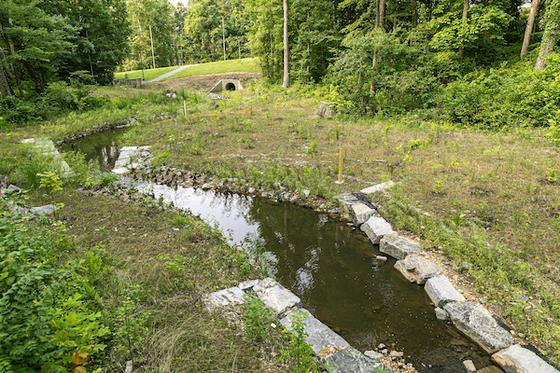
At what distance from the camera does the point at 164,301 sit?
3.96 metres

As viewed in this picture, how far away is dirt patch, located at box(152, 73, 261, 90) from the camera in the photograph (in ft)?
98.5

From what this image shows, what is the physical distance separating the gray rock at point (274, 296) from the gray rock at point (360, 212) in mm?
3055

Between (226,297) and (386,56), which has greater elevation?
(386,56)

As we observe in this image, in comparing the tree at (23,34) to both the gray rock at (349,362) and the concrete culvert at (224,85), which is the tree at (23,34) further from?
the gray rock at (349,362)

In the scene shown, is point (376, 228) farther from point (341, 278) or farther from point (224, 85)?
point (224, 85)

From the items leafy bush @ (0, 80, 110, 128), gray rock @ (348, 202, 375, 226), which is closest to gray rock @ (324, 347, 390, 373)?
gray rock @ (348, 202, 375, 226)

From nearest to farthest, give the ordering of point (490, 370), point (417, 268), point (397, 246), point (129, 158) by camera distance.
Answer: point (490, 370), point (417, 268), point (397, 246), point (129, 158)

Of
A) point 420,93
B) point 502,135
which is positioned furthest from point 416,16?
point 502,135

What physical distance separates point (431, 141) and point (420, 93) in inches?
216

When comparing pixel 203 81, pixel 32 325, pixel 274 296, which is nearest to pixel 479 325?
pixel 274 296

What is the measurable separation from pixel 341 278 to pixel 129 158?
962 centimetres

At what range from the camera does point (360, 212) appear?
7.06 meters

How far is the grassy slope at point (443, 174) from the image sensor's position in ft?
15.7

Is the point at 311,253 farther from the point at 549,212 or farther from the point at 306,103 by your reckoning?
the point at 306,103
